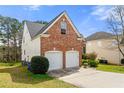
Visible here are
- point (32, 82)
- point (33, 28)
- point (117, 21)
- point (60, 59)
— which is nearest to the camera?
point (32, 82)

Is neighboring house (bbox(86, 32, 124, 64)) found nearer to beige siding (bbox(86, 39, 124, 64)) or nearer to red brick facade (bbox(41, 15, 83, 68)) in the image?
beige siding (bbox(86, 39, 124, 64))

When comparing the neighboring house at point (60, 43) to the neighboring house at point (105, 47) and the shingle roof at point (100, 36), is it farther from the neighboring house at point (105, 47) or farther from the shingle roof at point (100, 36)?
the shingle roof at point (100, 36)

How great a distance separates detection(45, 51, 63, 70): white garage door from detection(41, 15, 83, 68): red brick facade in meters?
0.42

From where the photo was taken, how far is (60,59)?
2052 centimetres

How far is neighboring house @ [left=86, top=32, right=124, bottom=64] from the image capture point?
3144 cm

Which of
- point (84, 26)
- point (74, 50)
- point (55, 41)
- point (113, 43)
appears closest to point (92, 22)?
point (84, 26)

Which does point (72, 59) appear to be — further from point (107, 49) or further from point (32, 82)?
point (107, 49)

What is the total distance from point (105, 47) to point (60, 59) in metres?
15.1

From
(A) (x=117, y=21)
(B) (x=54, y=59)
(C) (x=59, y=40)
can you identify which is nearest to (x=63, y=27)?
(C) (x=59, y=40)

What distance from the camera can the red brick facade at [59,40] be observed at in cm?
1961

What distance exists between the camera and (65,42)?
821 inches

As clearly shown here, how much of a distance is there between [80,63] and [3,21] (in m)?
19.6


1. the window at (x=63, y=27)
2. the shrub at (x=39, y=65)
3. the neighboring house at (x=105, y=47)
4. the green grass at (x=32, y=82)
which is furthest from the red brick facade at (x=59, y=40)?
the neighboring house at (x=105, y=47)
